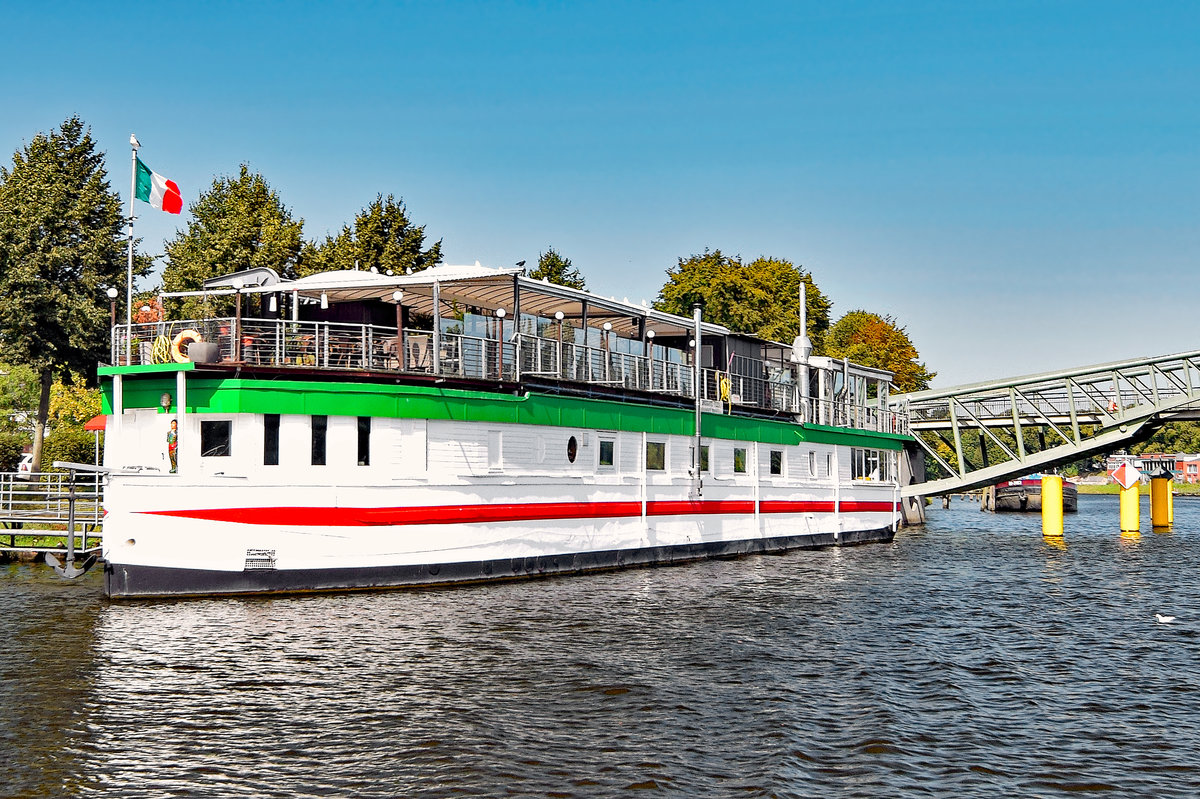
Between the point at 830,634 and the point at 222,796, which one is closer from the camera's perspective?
the point at 222,796

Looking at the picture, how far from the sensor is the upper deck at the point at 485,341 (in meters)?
25.0

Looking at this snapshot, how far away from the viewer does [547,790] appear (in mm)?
11391

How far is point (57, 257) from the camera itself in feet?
154

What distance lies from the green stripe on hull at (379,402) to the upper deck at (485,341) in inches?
16.4

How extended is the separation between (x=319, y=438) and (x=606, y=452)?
875cm

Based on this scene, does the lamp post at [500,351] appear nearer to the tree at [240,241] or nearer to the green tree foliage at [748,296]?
the tree at [240,241]

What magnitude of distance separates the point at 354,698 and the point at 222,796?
157 inches

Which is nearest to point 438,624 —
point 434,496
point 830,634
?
point 434,496

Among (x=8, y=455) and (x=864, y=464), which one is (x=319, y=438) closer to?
(x=864, y=464)

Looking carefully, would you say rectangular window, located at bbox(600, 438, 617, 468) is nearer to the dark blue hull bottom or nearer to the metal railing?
the metal railing

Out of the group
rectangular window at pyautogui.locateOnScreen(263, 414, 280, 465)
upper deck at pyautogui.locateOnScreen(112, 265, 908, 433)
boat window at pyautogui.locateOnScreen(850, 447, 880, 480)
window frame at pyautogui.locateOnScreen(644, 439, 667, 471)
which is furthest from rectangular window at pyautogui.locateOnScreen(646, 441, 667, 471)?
boat window at pyautogui.locateOnScreen(850, 447, 880, 480)

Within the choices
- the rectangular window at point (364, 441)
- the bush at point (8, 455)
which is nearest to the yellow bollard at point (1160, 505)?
the rectangular window at point (364, 441)

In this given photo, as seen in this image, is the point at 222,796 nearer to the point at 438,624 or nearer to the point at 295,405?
the point at 438,624

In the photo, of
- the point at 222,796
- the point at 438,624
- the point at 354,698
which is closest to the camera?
the point at 222,796
